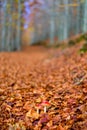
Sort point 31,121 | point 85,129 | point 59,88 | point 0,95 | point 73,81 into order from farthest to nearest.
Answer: point 73,81 < point 59,88 < point 0,95 < point 31,121 < point 85,129

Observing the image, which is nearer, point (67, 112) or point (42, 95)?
point (67, 112)

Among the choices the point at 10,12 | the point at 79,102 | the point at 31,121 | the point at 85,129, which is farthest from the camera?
the point at 10,12

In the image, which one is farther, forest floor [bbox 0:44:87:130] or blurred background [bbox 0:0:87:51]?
blurred background [bbox 0:0:87:51]

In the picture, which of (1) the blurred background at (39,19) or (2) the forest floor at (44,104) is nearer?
(2) the forest floor at (44,104)

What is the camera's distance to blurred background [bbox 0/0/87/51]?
1966 cm

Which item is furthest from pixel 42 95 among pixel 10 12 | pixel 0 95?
pixel 10 12

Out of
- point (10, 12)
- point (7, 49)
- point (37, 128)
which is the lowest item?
point (7, 49)

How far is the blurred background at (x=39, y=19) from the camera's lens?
774 inches

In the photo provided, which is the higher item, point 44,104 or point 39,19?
point 44,104

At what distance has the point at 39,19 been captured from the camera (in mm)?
43000

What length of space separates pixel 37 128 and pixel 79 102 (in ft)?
4.16

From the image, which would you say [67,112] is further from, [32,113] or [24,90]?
[24,90]

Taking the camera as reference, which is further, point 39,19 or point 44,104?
point 39,19

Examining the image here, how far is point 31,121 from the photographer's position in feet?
16.4
